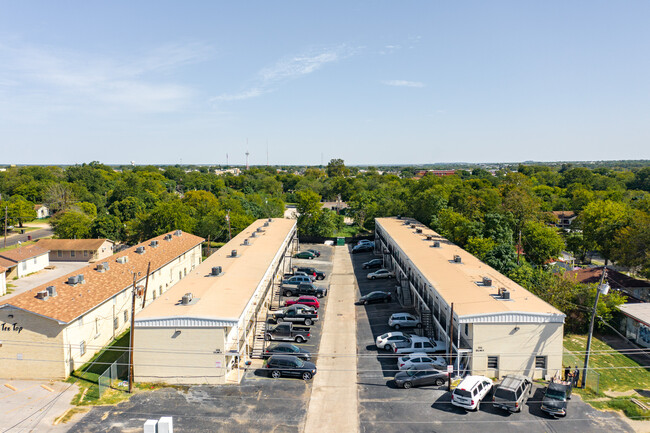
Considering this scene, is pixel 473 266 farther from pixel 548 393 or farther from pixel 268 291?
pixel 268 291

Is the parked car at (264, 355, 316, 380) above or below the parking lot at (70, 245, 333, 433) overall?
above

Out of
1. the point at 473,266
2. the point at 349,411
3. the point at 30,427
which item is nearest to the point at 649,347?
the point at 473,266

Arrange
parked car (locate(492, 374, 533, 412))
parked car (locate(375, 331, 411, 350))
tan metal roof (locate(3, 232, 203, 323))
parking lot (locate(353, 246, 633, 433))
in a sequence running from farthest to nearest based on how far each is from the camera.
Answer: parked car (locate(375, 331, 411, 350)), tan metal roof (locate(3, 232, 203, 323)), parked car (locate(492, 374, 533, 412)), parking lot (locate(353, 246, 633, 433))

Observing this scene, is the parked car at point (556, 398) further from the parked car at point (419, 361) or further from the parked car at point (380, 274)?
the parked car at point (380, 274)

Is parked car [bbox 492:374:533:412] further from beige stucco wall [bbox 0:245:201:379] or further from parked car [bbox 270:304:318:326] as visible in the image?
beige stucco wall [bbox 0:245:201:379]

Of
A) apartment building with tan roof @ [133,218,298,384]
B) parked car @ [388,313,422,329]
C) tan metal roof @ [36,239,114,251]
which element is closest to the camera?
apartment building with tan roof @ [133,218,298,384]

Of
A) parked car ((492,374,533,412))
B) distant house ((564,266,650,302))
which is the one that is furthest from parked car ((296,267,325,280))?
parked car ((492,374,533,412))
